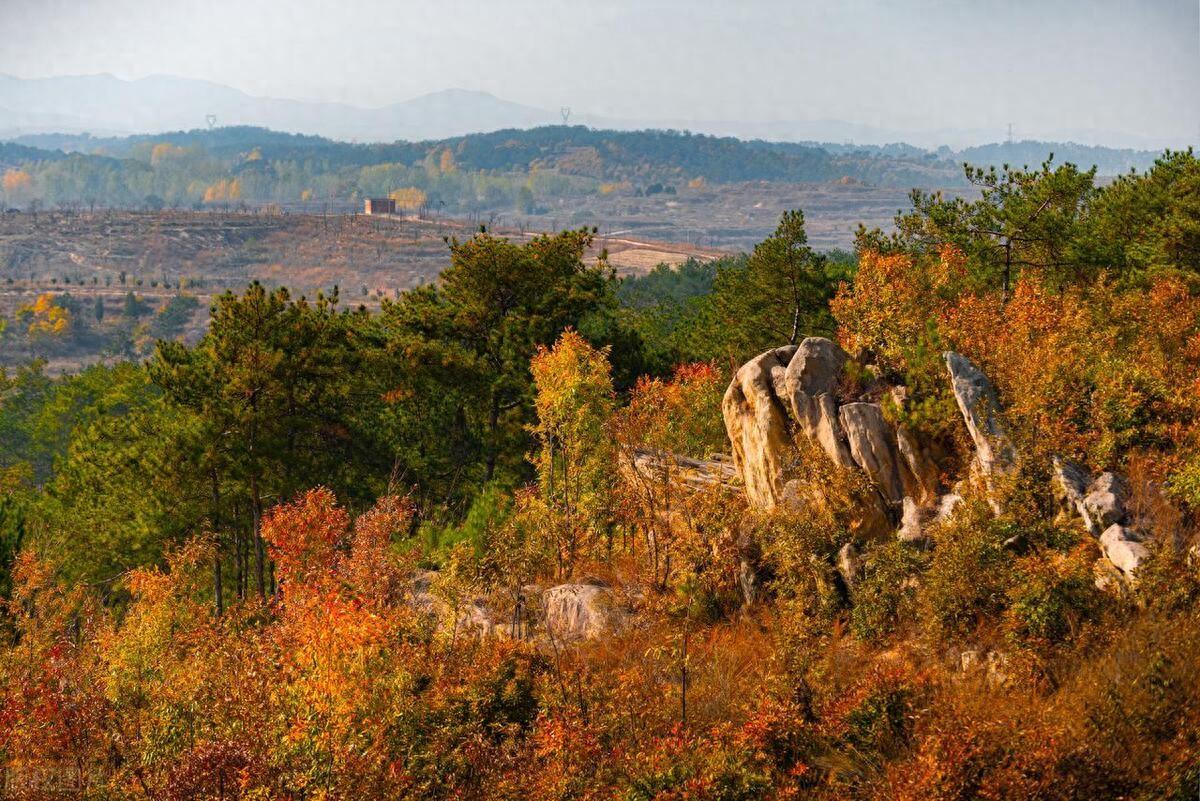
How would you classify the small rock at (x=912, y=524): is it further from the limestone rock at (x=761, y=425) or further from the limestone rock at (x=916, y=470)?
the limestone rock at (x=761, y=425)

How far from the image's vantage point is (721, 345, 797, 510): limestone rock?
17359mm

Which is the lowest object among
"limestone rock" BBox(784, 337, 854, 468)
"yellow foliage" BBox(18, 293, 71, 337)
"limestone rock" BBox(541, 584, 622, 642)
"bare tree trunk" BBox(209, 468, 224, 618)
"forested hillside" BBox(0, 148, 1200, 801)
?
"yellow foliage" BBox(18, 293, 71, 337)

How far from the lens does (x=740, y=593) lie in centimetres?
1698

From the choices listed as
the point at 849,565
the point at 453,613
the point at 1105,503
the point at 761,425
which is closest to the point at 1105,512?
the point at 1105,503

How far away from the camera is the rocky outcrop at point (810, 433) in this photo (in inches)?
632

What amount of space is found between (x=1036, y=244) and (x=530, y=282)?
16524 millimetres

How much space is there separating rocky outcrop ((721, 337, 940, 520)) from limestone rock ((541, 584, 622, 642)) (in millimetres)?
3374

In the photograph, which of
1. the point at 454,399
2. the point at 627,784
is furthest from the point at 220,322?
the point at 627,784

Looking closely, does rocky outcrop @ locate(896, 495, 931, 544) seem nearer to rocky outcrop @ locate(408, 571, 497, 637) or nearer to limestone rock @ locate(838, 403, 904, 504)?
limestone rock @ locate(838, 403, 904, 504)

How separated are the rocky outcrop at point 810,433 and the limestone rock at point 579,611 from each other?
3.37m

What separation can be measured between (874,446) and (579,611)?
604cm

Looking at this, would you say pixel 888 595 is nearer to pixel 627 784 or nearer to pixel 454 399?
pixel 627 784

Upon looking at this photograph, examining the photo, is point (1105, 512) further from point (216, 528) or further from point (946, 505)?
point (216, 528)

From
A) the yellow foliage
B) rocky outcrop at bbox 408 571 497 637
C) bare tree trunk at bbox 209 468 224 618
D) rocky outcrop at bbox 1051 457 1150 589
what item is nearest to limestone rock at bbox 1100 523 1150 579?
rocky outcrop at bbox 1051 457 1150 589
